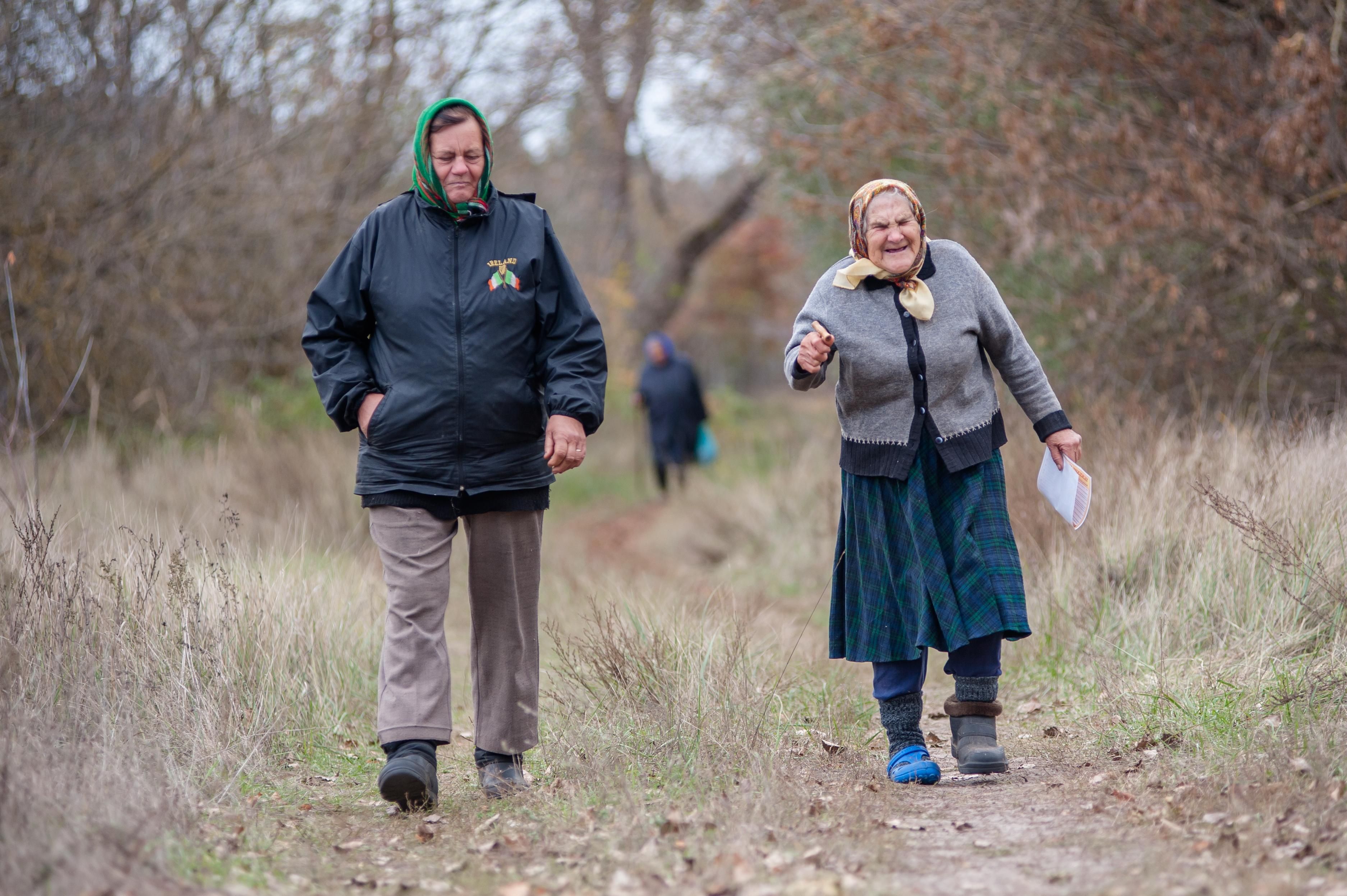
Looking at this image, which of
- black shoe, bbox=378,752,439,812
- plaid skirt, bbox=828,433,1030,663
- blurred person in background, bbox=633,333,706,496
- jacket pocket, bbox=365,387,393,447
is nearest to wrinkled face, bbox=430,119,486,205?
jacket pocket, bbox=365,387,393,447

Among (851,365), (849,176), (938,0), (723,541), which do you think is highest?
(938,0)

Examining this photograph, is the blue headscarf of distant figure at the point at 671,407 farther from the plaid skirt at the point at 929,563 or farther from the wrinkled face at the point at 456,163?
the wrinkled face at the point at 456,163

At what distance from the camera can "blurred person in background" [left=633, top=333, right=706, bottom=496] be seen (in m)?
14.6

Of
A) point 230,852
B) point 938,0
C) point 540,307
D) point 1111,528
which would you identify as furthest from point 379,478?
point 938,0

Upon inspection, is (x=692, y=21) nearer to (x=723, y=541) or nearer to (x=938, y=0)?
(x=938, y=0)

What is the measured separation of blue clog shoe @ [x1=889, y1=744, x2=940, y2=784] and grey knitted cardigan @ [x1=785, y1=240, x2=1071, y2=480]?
0.87m

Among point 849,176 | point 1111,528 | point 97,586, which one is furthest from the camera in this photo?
point 849,176

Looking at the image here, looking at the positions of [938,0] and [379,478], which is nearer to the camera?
[379,478]

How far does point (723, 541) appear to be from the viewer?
10945mm

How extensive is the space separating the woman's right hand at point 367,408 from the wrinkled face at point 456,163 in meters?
0.63

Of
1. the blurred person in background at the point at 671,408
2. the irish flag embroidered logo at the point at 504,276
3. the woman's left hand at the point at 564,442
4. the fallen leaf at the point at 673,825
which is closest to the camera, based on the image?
the fallen leaf at the point at 673,825

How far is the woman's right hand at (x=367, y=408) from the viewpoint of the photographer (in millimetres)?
4004

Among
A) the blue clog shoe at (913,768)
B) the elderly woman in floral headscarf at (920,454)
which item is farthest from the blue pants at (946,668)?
the blue clog shoe at (913,768)

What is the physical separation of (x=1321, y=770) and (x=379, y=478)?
108 inches
